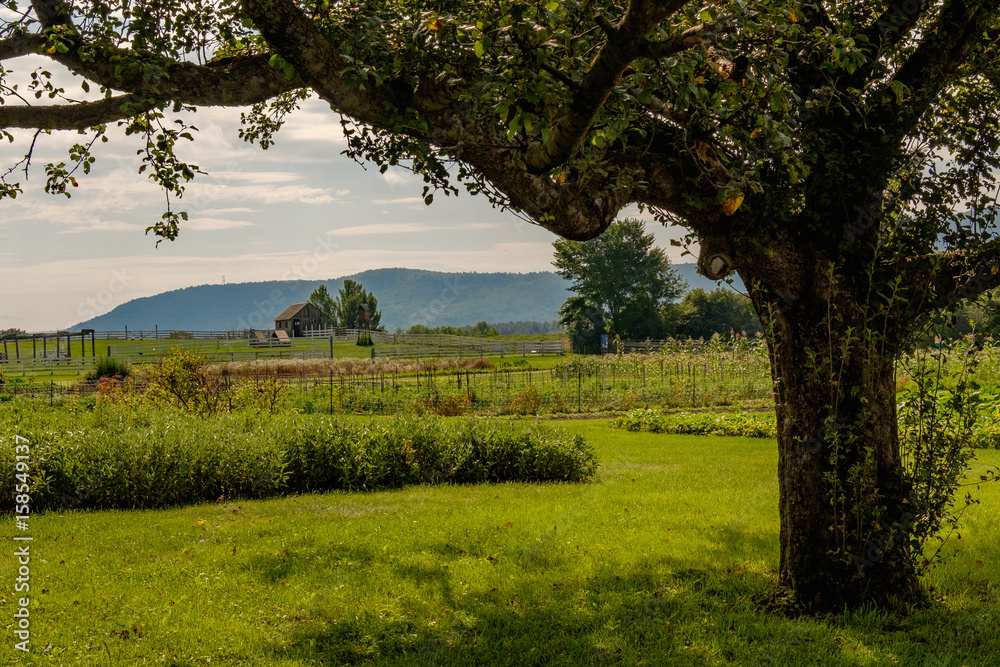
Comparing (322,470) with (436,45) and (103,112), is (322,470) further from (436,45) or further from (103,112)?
(436,45)

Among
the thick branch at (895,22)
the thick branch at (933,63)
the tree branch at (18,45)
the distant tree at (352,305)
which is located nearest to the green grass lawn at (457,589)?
the thick branch at (933,63)

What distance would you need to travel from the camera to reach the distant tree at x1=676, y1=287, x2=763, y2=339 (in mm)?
56219

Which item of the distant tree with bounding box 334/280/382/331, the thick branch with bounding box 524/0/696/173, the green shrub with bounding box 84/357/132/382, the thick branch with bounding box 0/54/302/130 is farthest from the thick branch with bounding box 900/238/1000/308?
the distant tree with bounding box 334/280/382/331

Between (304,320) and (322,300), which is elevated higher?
(322,300)

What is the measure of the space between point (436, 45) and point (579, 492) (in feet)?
20.1

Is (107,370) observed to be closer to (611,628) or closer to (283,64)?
(283,64)

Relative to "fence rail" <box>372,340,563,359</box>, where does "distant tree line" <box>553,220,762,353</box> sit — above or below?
above

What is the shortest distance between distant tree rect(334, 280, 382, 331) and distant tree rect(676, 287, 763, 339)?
38.9 m

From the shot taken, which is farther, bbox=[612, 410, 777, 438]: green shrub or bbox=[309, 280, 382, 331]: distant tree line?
bbox=[309, 280, 382, 331]: distant tree line

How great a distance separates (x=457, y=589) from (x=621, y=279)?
53.8 metres

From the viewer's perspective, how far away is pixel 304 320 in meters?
79.2

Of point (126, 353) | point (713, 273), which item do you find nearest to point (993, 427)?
point (713, 273)

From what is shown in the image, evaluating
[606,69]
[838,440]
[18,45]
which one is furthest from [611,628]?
[18,45]

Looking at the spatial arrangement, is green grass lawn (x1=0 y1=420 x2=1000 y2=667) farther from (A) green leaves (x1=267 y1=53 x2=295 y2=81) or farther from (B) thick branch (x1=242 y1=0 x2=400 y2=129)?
(A) green leaves (x1=267 y1=53 x2=295 y2=81)
